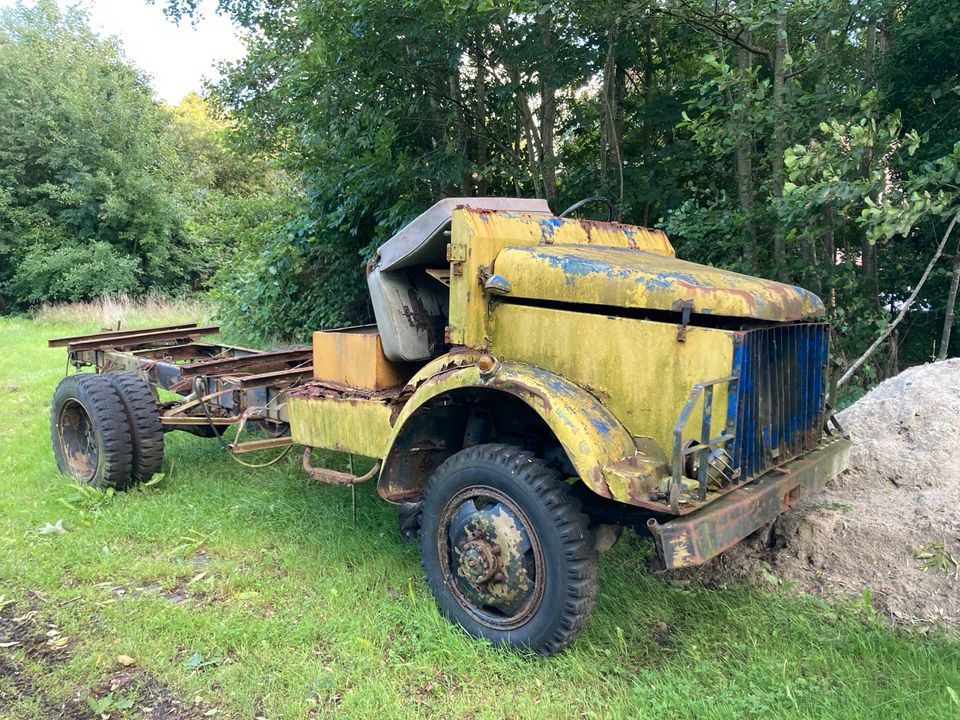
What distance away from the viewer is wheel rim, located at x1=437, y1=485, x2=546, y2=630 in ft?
9.66

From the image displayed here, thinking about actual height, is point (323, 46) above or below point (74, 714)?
above

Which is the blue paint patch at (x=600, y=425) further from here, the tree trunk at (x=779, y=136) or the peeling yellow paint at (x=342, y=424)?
the tree trunk at (x=779, y=136)

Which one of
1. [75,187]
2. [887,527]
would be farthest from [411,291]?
[75,187]

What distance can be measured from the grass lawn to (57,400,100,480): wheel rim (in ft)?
2.45

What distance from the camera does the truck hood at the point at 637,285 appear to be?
9.03 ft

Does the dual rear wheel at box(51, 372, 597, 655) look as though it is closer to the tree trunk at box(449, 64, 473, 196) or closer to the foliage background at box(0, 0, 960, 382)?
the foliage background at box(0, 0, 960, 382)

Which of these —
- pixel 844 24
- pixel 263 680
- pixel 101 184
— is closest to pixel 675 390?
pixel 263 680

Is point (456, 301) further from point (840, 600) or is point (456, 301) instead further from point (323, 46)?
point (323, 46)

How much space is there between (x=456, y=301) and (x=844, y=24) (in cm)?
409

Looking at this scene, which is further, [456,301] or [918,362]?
[918,362]

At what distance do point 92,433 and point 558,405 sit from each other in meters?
3.81

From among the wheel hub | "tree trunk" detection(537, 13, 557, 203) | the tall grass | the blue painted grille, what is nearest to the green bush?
the tall grass

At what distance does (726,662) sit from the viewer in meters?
2.89

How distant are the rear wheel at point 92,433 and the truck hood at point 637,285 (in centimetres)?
309
